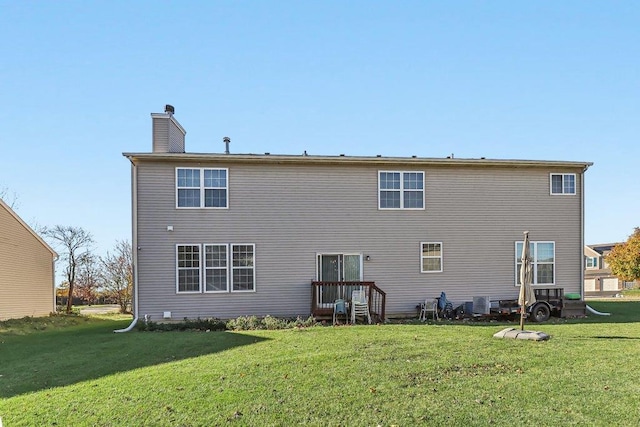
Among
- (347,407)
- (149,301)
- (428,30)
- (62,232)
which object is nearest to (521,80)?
(428,30)

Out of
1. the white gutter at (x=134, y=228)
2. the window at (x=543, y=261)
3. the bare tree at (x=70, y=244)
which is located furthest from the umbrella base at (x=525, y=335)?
the bare tree at (x=70, y=244)

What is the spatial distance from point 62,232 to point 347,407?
75.9 ft

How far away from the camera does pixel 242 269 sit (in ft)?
45.7

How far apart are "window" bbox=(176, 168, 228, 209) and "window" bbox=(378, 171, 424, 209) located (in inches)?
202

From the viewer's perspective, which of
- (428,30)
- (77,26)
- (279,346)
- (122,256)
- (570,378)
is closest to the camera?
(570,378)

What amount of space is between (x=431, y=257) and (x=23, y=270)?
1631 cm

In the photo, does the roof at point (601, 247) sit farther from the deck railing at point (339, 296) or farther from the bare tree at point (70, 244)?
the bare tree at point (70, 244)

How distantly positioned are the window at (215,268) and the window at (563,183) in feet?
35.0

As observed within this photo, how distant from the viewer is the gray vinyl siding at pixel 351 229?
536 inches

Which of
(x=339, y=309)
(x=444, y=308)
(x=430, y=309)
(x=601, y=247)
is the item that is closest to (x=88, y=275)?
(x=339, y=309)

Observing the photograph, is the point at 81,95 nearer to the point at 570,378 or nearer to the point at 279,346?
the point at 279,346

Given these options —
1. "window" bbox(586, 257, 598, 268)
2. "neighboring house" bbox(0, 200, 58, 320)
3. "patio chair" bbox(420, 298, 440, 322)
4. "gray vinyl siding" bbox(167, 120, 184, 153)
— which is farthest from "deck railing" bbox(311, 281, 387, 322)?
→ "window" bbox(586, 257, 598, 268)

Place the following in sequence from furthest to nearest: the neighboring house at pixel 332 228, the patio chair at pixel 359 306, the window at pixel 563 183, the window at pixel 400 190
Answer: the window at pixel 563 183 → the window at pixel 400 190 → the neighboring house at pixel 332 228 → the patio chair at pixel 359 306

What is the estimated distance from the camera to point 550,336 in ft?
32.2
